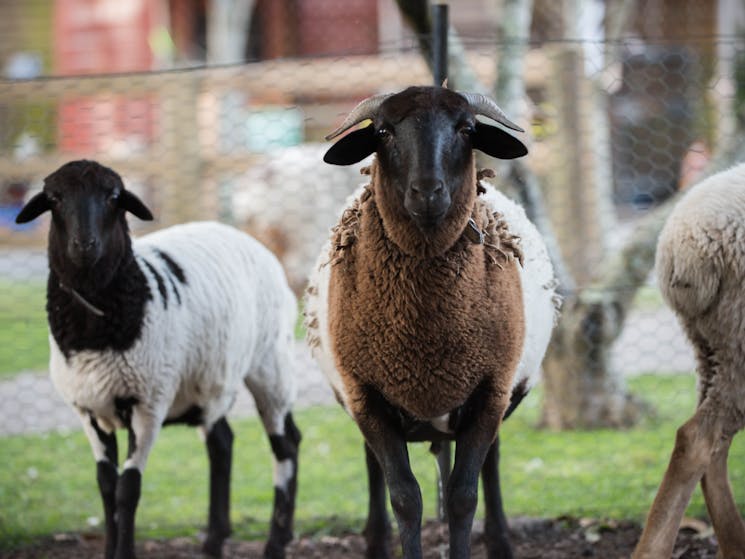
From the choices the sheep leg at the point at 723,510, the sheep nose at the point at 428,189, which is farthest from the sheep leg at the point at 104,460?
the sheep leg at the point at 723,510

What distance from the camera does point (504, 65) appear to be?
6.65 meters

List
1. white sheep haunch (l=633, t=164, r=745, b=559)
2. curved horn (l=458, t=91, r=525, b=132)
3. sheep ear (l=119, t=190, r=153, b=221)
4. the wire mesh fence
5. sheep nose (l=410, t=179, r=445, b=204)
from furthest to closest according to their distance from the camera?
1. the wire mesh fence
2. sheep ear (l=119, t=190, r=153, b=221)
3. white sheep haunch (l=633, t=164, r=745, b=559)
4. curved horn (l=458, t=91, r=525, b=132)
5. sheep nose (l=410, t=179, r=445, b=204)

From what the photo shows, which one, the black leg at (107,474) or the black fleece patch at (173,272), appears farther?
the black fleece patch at (173,272)

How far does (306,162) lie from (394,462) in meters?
7.05

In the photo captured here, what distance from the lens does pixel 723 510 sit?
4.39m

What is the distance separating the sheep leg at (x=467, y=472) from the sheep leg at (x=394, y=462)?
0.40ft

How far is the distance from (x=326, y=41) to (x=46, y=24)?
5602mm

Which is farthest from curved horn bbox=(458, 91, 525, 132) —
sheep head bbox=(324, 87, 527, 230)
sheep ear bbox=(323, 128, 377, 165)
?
sheep ear bbox=(323, 128, 377, 165)

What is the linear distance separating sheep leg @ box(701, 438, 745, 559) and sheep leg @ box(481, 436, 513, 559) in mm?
893

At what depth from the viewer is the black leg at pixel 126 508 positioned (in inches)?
179

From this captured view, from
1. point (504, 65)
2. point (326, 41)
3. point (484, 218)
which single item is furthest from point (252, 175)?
point (484, 218)

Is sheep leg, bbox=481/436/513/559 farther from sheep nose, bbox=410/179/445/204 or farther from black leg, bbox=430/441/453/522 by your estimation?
sheep nose, bbox=410/179/445/204

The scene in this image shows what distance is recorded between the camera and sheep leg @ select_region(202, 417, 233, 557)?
5195 millimetres

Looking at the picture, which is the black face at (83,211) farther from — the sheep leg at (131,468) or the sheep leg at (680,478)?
the sheep leg at (680,478)
